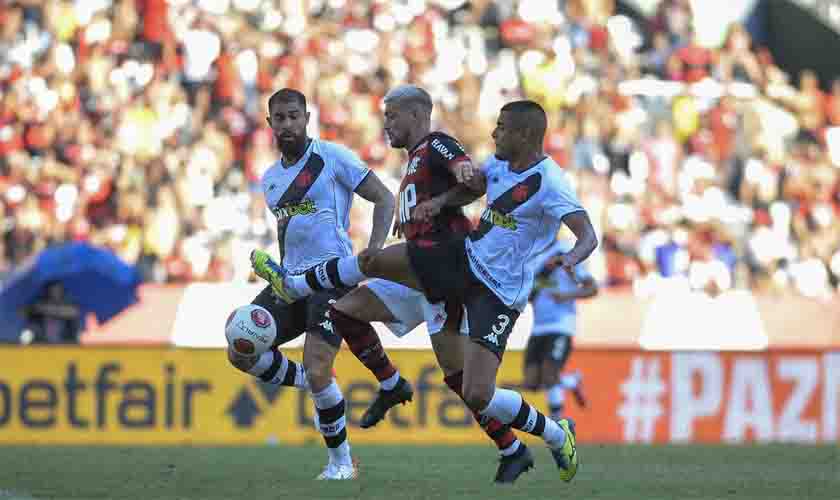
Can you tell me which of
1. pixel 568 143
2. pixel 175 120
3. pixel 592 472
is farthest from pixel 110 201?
pixel 592 472

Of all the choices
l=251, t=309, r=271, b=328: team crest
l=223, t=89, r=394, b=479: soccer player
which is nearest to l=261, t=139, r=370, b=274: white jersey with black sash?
l=223, t=89, r=394, b=479: soccer player

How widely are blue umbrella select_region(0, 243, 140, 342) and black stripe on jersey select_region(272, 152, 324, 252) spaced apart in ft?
26.5

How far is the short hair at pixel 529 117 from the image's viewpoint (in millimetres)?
9188

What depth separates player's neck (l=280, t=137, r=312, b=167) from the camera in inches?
403

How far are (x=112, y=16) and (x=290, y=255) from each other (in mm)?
13404

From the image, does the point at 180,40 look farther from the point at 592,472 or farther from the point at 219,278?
the point at 592,472

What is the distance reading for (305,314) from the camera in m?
10.2

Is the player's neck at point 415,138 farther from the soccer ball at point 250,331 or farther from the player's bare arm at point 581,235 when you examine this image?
the soccer ball at point 250,331

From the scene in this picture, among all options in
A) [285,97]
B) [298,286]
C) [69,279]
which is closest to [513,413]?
[298,286]

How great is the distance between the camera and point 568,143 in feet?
76.2

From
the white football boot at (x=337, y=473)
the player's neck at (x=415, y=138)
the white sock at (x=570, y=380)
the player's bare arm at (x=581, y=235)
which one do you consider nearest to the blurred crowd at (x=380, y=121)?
the white sock at (x=570, y=380)

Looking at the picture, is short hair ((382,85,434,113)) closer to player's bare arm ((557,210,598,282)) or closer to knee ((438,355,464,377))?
player's bare arm ((557,210,598,282))

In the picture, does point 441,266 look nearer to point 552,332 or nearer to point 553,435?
point 553,435

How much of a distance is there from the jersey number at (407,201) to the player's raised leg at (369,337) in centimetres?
56
